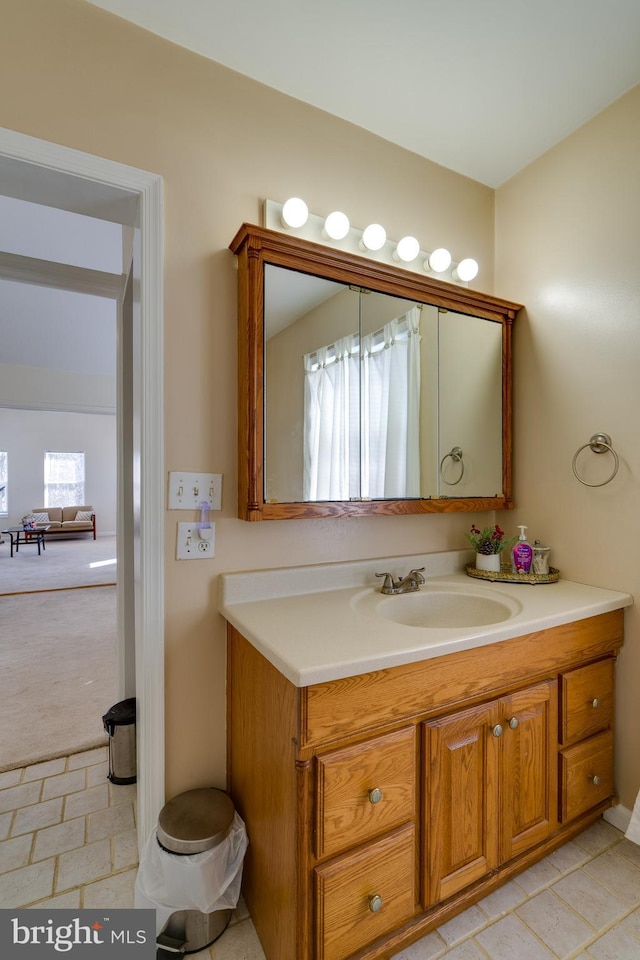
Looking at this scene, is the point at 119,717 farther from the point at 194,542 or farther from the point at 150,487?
the point at 150,487

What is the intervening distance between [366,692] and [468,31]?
6.28ft

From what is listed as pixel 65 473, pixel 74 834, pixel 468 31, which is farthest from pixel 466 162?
pixel 65 473

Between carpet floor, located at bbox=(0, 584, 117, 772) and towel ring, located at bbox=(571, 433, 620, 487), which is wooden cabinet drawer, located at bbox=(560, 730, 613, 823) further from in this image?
carpet floor, located at bbox=(0, 584, 117, 772)

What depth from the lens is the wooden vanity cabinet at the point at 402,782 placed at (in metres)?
1.04

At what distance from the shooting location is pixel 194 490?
1449 mm

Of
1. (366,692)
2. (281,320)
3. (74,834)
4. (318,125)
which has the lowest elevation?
(74,834)

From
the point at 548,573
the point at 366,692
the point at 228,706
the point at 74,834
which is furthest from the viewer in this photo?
the point at 548,573

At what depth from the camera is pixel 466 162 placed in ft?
6.40

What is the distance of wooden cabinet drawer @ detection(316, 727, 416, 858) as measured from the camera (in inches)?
41.1

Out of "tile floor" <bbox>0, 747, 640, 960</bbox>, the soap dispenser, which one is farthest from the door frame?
the soap dispenser

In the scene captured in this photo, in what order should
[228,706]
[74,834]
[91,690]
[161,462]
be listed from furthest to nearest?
[91,690]
[74,834]
[228,706]
[161,462]

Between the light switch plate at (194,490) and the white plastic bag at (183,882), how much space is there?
3.02ft

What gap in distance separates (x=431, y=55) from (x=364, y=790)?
214 centimetres

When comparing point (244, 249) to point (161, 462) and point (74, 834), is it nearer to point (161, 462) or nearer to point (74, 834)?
point (161, 462)
